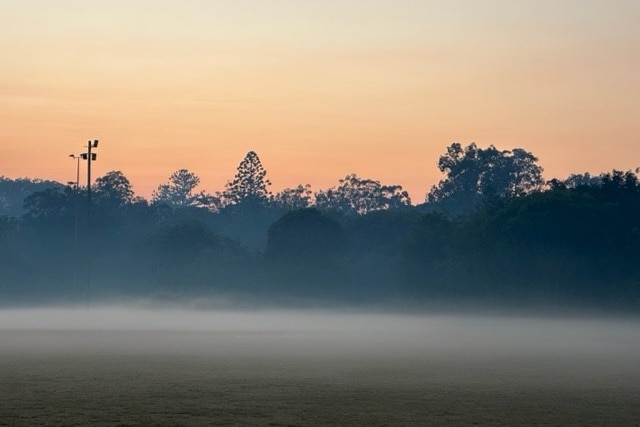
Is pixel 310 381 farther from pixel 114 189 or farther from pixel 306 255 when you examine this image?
pixel 114 189

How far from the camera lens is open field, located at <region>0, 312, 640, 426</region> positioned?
24531 mm

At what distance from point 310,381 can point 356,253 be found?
390 ft

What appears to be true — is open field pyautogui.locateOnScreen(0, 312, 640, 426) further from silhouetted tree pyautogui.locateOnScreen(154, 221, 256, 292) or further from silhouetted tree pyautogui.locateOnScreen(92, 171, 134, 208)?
silhouetted tree pyautogui.locateOnScreen(92, 171, 134, 208)

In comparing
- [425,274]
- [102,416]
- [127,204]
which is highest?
[127,204]

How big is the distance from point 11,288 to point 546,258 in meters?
67.6

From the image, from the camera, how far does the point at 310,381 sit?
33625 millimetres

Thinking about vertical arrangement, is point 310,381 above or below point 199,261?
below

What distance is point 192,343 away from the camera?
188 ft

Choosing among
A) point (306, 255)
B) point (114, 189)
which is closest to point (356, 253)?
point (306, 255)

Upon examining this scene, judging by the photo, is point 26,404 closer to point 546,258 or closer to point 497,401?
point 497,401

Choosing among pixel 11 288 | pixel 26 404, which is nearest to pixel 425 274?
pixel 11 288

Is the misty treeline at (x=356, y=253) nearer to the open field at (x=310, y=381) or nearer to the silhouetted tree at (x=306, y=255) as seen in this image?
the silhouetted tree at (x=306, y=255)

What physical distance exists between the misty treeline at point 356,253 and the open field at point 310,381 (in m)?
47.0

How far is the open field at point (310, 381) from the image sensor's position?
24.5 m
